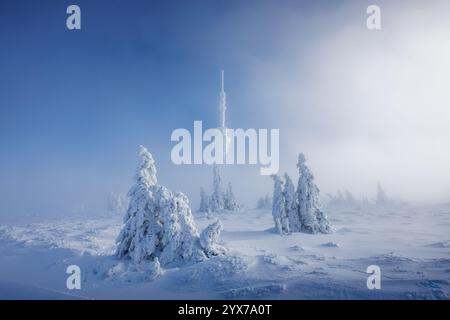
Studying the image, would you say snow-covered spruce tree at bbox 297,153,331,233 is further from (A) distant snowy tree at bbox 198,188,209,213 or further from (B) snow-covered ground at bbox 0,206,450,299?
(A) distant snowy tree at bbox 198,188,209,213

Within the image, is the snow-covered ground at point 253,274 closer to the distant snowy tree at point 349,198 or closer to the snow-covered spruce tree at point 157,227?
the snow-covered spruce tree at point 157,227

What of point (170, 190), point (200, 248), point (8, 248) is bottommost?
point (8, 248)

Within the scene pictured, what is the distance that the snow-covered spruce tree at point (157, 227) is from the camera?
1803 cm

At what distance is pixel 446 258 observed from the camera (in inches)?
702

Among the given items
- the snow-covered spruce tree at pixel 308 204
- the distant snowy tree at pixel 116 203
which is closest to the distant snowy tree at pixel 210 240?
the snow-covered spruce tree at pixel 308 204

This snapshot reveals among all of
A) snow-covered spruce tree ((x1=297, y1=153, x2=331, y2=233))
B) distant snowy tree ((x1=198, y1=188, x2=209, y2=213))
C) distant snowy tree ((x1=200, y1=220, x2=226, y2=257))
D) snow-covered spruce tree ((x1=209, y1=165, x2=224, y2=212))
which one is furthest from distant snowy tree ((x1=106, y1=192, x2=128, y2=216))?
distant snowy tree ((x1=200, y1=220, x2=226, y2=257))

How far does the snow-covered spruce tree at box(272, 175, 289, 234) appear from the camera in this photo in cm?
3111

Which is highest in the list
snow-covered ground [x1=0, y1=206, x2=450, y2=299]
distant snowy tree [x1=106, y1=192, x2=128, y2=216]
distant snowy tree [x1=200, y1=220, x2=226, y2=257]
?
distant snowy tree [x1=200, y1=220, x2=226, y2=257]

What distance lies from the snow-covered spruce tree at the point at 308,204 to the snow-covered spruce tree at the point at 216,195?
3311 centimetres

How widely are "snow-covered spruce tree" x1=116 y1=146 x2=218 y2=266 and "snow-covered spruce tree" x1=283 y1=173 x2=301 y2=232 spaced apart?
1724 centimetres

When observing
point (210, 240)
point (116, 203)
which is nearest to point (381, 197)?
point (210, 240)
